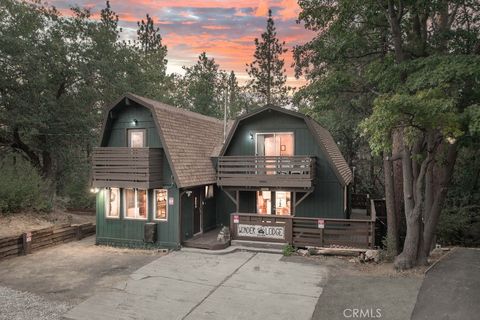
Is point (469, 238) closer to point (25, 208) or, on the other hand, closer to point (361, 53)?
point (361, 53)

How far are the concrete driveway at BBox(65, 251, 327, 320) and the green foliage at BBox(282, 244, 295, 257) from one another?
0.67 metres

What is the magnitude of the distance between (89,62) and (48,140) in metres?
5.87

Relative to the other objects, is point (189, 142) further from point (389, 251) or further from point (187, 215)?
point (389, 251)

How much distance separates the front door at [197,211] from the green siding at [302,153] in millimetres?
2213

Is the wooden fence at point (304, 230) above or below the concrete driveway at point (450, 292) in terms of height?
above

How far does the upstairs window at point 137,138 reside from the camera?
1588 cm

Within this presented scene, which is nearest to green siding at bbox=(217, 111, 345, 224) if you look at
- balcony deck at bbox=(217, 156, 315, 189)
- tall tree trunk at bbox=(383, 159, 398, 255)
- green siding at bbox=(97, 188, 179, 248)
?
balcony deck at bbox=(217, 156, 315, 189)

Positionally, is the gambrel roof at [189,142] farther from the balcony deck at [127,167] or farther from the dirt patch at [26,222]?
the dirt patch at [26,222]

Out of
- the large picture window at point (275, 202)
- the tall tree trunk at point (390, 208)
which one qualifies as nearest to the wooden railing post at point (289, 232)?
the large picture window at point (275, 202)

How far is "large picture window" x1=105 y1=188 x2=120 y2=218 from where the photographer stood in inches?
622

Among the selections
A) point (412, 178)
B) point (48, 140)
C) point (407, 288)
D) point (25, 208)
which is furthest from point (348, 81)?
point (48, 140)

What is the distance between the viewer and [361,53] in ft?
45.8

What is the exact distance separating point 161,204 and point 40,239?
531 cm

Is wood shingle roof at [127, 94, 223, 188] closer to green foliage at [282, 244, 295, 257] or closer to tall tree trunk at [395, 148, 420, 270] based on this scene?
green foliage at [282, 244, 295, 257]
